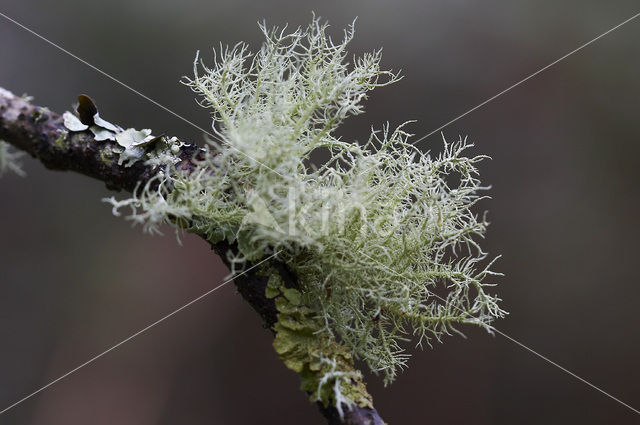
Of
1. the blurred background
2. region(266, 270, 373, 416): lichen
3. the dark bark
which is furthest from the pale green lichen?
the blurred background

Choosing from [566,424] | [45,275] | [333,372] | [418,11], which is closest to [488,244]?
[566,424]

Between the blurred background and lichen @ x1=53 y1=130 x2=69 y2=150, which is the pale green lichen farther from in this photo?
the blurred background

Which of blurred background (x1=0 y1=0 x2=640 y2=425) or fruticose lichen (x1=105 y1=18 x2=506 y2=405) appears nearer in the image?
fruticose lichen (x1=105 y1=18 x2=506 y2=405)

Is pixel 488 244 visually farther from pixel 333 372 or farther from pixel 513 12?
pixel 333 372

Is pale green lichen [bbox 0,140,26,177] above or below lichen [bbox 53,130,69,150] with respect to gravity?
above

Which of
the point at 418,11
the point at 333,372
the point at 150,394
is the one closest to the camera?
the point at 333,372

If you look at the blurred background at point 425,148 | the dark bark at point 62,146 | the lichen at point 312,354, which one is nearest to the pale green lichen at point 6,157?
the dark bark at point 62,146

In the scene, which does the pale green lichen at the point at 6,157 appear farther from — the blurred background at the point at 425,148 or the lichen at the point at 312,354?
the blurred background at the point at 425,148
